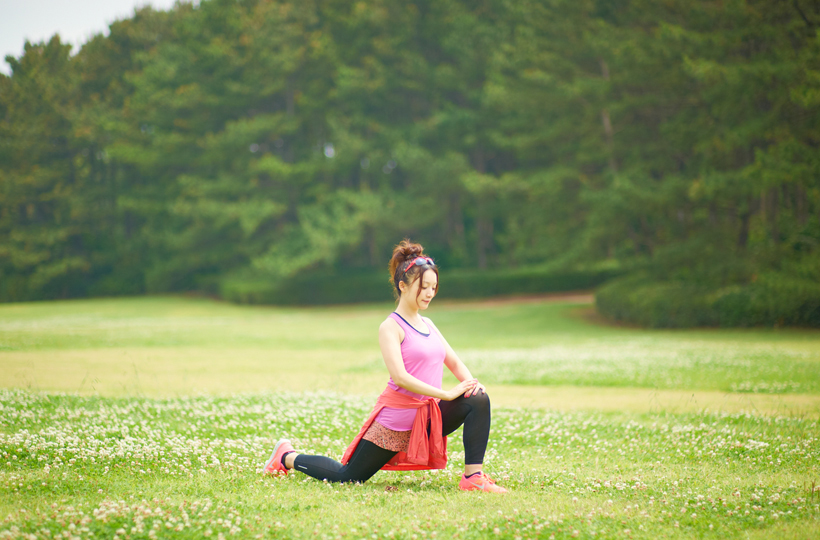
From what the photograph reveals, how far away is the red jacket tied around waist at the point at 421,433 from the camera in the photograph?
4.68 metres

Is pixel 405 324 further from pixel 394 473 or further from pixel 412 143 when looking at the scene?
pixel 412 143

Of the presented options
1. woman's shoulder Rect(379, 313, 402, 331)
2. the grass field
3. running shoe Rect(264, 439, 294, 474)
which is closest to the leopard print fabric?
the grass field

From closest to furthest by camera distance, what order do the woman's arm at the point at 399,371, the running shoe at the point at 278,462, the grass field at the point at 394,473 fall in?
1. the grass field at the point at 394,473
2. the woman's arm at the point at 399,371
3. the running shoe at the point at 278,462

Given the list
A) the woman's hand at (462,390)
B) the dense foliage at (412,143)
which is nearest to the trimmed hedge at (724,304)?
the dense foliage at (412,143)

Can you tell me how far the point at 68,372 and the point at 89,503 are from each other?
316 inches

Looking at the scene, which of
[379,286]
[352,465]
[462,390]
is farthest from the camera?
[379,286]

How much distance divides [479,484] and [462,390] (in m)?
0.73

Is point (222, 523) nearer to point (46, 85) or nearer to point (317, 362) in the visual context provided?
point (317, 362)

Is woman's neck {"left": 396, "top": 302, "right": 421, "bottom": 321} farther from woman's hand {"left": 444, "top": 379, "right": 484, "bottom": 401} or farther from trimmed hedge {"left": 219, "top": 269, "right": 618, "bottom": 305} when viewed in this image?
trimmed hedge {"left": 219, "top": 269, "right": 618, "bottom": 305}

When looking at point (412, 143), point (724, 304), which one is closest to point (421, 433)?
point (724, 304)

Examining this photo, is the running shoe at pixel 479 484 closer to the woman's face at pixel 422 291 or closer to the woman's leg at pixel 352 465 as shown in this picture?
the woman's leg at pixel 352 465

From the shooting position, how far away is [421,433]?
4676 mm

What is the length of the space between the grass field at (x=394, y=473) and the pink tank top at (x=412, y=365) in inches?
20.9

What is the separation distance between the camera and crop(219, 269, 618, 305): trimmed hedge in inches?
1400
